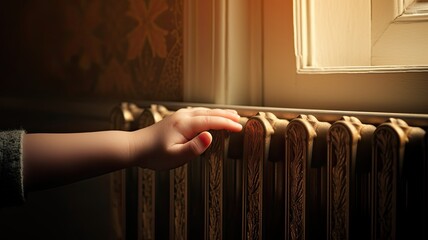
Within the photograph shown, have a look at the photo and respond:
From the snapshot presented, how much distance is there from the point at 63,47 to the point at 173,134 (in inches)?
33.6

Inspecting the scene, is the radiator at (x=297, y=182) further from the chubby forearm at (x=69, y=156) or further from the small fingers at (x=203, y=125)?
the chubby forearm at (x=69, y=156)

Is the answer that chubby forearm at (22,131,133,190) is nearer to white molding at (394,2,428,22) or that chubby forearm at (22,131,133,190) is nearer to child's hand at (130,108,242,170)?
child's hand at (130,108,242,170)

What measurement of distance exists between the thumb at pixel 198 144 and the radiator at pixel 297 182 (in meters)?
0.06

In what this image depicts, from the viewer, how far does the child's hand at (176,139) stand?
2.61ft

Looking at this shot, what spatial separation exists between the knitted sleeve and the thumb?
0.24 meters

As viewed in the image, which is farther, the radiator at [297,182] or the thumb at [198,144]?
the thumb at [198,144]

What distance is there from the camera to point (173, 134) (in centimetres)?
80

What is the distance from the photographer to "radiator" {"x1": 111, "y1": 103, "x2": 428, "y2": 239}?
2.15 ft

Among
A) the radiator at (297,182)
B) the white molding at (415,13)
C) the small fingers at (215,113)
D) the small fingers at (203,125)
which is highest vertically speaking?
the white molding at (415,13)

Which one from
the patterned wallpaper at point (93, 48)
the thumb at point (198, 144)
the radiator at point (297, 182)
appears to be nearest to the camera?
the radiator at point (297, 182)

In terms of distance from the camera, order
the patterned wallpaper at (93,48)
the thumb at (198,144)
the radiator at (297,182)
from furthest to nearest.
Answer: the patterned wallpaper at (93,48)
the thumb at (198,144)
the radiator at (297,182)

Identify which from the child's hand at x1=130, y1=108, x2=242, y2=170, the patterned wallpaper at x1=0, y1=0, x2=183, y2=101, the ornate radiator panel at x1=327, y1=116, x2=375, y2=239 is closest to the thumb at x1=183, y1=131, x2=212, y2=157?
the child's hand at x1=130, y1=108, x2=242, y2=170

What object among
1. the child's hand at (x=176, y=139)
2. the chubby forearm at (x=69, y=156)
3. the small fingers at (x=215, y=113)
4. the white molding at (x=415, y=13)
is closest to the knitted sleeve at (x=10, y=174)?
the chubby forearm at (x=69, y=156)

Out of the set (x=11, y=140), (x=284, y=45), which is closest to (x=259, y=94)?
(x=284, y=45)
